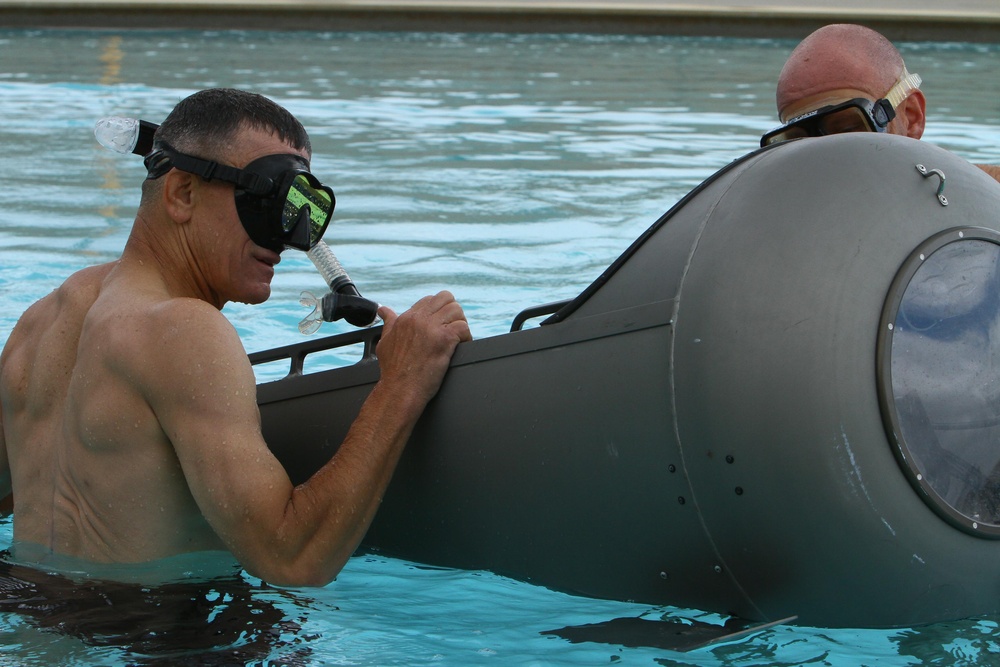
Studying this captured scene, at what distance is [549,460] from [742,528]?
0.42 m

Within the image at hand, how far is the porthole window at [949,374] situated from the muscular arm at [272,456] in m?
0.88

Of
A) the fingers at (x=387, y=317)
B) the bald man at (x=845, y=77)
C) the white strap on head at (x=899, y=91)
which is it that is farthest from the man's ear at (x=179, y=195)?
the white strap on head at (x=899, y=91)

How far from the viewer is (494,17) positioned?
17.2 metres

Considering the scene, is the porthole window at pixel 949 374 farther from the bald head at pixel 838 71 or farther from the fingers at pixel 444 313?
the bald head at pixel 838 71

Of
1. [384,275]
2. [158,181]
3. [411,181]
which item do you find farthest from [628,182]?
[158,181]

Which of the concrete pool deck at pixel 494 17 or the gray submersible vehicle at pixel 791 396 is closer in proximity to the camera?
the gray submersible vehicle at pixel 791 396

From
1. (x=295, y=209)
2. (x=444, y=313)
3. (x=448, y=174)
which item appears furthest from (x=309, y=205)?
(x=448, y=174)

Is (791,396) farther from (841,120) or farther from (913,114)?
(913,114)

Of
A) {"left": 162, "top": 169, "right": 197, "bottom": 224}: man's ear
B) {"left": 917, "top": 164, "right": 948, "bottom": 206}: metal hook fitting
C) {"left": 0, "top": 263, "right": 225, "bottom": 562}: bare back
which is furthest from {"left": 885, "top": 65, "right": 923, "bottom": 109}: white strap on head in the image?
{"left": 0, "top": 263, "right": 225, "bottom": 562}: bare back

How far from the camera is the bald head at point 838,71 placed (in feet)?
11.1

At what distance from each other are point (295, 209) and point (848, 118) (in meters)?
1.52

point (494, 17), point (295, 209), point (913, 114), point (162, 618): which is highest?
point (494, 17)

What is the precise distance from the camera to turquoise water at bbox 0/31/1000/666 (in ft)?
8.39

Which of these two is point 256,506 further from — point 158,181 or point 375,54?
Answer: point 375,54
